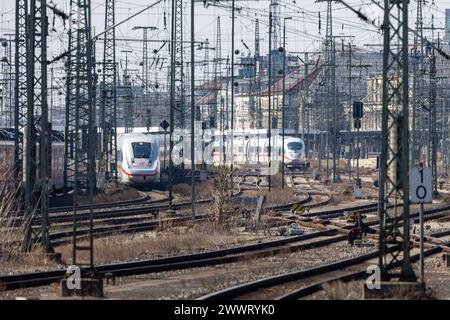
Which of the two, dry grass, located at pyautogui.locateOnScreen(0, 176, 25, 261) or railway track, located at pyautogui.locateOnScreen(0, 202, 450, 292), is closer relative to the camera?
railway track, located at pyautogui.locateOnScreen(0, 202, 450, 292)

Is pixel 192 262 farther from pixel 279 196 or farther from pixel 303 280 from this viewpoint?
pixel 279 196

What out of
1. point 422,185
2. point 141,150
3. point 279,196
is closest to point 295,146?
point 141,150

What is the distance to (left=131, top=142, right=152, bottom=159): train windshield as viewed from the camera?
187 ft

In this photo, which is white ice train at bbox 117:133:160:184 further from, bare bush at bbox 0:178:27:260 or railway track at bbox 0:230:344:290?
bare bush at bbox 0:178:27:260

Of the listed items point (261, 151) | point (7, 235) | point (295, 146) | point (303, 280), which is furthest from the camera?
point (295, 146)

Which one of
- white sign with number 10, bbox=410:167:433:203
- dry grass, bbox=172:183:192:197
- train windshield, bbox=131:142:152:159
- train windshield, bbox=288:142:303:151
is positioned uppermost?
train windshield, bbox=288:142:303:151

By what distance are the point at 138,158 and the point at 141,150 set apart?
42 cm

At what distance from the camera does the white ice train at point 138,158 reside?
5697 centimetres

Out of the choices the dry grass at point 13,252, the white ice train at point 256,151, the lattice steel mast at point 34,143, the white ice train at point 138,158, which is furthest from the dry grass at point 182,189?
the lattice steel mast at point 34,143

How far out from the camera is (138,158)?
2240 inches

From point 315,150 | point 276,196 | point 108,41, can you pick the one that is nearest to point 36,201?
point 276,196

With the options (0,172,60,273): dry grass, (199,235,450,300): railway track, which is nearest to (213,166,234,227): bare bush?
(0,172,60,273): dry grass

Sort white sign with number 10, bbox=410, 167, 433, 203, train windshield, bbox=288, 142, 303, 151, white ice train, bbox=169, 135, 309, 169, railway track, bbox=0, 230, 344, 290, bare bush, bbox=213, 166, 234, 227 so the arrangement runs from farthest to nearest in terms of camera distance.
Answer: train windshield, bbox=288, 142, 303, 151
white ice train, bbox=169, 135, 309, 169
bare bush, bbox=213, 166, 234, 227
railway track, bbox=0, 230, 344, 290
white sign with number 10, bbox=410, 167, 433, 203
